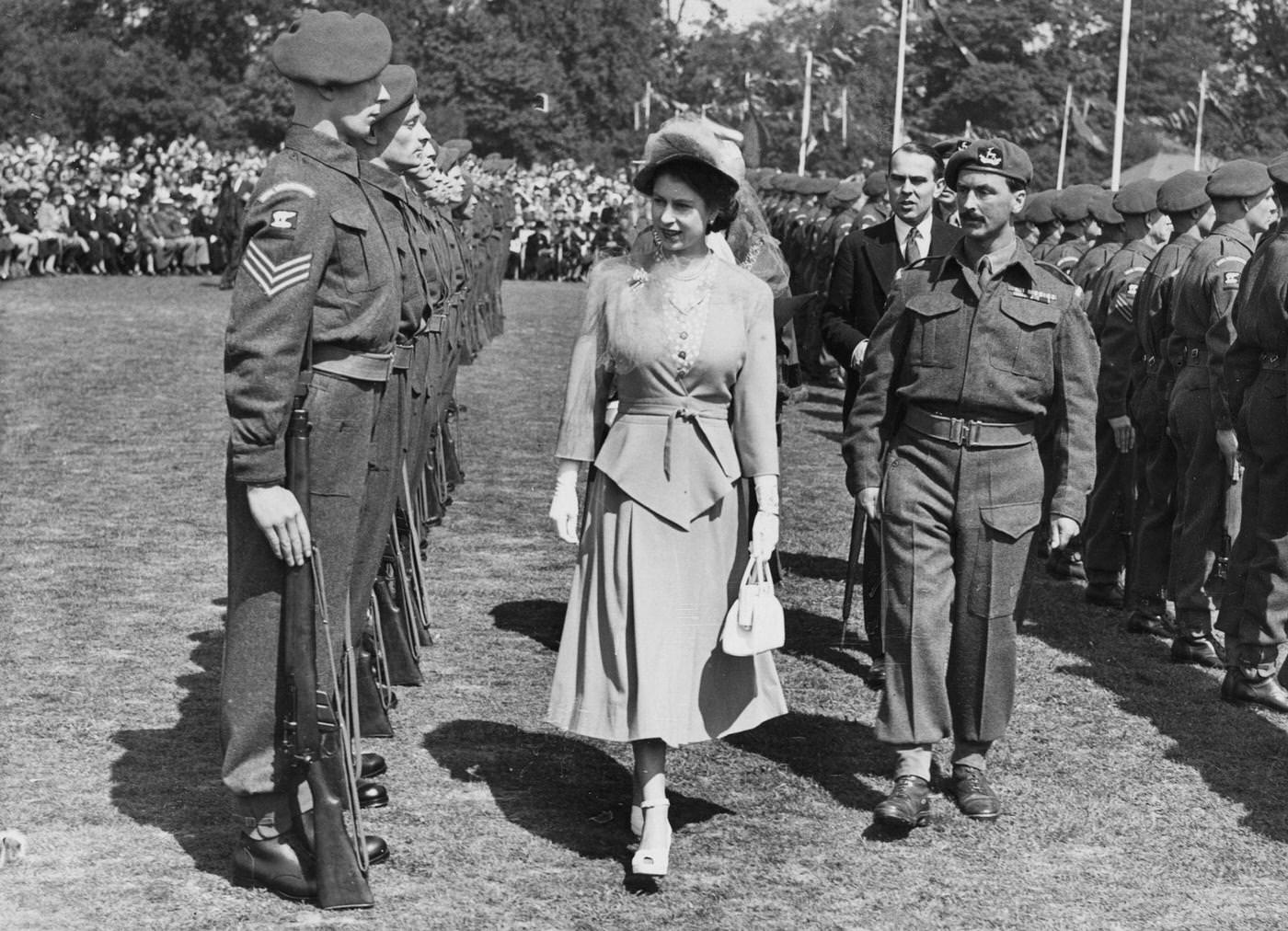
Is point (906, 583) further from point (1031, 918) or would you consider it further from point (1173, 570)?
point (1173, 570)

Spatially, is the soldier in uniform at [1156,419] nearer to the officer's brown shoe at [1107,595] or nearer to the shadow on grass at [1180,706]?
the shadow on grass at [1180,706]

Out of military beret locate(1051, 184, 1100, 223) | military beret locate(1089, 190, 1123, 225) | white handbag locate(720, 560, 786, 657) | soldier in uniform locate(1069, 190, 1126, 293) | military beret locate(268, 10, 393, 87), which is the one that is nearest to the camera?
military beret locate(268, 10, 393, 87)

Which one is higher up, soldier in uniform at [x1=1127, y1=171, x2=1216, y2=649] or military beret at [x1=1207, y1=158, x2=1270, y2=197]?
military beret at [x1=1207, y1=158, x2=1270, y2=197]

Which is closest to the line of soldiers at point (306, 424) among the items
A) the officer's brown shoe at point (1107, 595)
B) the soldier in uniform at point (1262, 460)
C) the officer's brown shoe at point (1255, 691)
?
the soldier in uniform at point (1262, 460)

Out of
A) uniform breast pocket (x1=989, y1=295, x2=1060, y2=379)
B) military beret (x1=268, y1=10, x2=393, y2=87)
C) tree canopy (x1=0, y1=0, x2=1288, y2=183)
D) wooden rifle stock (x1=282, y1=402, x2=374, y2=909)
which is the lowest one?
wooden rifle stock (x1=282, y1=402, x2=374, y2=909)

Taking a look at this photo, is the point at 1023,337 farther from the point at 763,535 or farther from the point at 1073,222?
the point at 1073,222

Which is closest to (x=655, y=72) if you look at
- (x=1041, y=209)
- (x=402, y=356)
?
(x=1041, y=209)

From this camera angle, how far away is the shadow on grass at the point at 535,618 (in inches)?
374

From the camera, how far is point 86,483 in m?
13.5

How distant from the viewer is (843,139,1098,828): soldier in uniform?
6.78m

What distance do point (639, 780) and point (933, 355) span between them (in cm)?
174

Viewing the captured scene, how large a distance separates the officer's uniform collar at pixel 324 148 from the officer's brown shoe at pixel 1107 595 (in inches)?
243

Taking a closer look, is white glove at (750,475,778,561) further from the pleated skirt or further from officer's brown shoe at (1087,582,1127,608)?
officer's brown shoe at (1087,582,1127,608)

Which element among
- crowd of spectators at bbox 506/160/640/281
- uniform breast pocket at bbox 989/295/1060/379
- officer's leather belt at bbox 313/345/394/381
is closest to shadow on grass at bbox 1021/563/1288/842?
uniform breast pocket at bbox 989/295/1060/379
